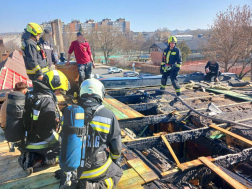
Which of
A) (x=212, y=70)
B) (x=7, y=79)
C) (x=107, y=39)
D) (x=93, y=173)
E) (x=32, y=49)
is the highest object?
(x=107, y=39)

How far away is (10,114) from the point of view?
2.44 metres

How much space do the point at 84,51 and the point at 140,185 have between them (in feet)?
14.8

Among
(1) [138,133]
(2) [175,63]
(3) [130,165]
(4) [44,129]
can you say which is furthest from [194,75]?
(4) [44,129]

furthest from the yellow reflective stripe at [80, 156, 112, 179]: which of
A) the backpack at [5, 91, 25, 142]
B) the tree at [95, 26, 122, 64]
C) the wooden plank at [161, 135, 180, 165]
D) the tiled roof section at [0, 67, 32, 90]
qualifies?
the tree at [95, 26, 122, 64]

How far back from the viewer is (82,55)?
234 inches

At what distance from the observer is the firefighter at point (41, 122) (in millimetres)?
2611

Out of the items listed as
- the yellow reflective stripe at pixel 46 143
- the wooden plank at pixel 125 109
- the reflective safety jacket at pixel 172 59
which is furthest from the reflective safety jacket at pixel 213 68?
the yellow reflective stripe at pixel 46 143

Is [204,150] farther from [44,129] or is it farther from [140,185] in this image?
[44,129]

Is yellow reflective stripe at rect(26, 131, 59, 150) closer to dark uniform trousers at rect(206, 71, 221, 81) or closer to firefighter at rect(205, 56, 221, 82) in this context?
firefighter at rect(205, 56, 221, 82)

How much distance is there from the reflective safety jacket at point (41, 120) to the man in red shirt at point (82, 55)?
10.9 ft

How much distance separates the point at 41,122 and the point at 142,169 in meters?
1.77

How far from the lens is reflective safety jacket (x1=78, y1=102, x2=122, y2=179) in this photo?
2.00 m

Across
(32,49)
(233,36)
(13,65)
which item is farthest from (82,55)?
(233,36)

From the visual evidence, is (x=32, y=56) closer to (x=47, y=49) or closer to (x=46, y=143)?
(x=47, y=49)
